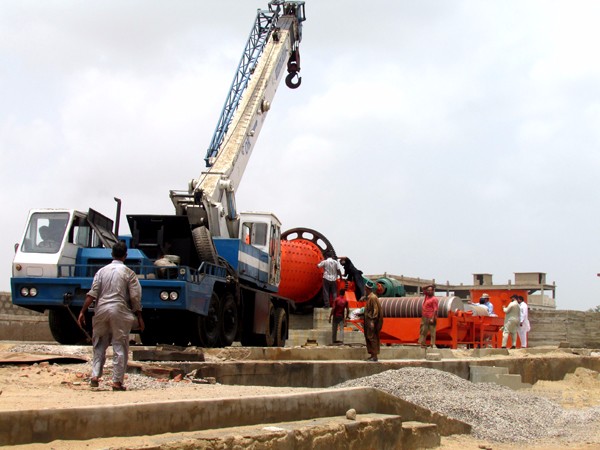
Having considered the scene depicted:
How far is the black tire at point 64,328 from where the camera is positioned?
47.0ft

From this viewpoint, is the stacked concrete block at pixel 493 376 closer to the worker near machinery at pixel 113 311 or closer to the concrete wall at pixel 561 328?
the worker near machinery at pixel 113 311

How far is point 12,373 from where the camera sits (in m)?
8.20

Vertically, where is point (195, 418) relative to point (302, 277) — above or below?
below

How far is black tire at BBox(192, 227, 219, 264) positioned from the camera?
48.5ft

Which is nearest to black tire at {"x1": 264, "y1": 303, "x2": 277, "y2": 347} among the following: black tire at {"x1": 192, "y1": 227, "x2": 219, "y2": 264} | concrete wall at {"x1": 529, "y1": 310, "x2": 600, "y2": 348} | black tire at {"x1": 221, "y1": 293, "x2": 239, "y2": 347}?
black tire at {"x1": 221, "y1": 293, "x2": 239, "y2": 347}

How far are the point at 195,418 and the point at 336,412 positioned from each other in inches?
66.9

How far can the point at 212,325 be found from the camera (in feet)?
47.0

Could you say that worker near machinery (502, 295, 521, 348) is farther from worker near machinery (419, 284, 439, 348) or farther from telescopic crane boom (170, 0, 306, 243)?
telescopic crane boom (170, 0, 306, 243)

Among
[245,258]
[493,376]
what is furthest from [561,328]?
[245,258]

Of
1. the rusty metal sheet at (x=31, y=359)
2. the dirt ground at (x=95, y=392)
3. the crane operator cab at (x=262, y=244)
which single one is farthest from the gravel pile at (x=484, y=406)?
the crane operator cab at (x=262, y=244)

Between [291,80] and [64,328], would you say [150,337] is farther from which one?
[291,80]

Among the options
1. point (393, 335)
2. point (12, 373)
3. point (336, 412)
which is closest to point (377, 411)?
point (336, 412)

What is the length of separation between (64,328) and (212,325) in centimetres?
252

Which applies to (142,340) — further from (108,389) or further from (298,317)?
(298,317)
